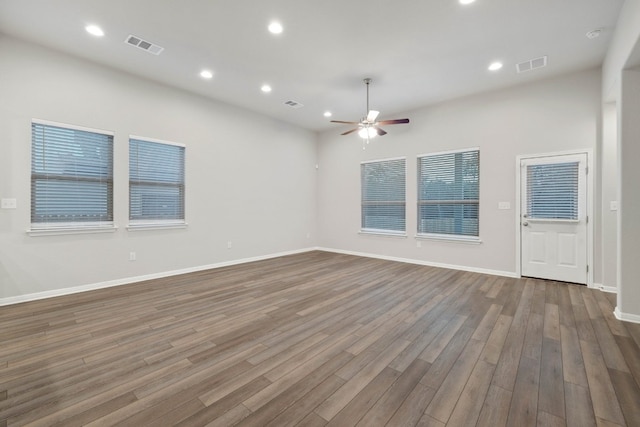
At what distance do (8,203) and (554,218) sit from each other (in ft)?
25.8

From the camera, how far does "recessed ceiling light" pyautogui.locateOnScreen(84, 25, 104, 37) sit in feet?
10.7

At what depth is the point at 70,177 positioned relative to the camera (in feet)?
12.9

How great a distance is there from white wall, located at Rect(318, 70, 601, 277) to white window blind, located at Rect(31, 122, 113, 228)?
17.0ft

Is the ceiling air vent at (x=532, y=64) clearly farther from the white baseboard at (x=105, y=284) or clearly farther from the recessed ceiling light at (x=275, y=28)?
the white baseboard at (x=105, y=284)

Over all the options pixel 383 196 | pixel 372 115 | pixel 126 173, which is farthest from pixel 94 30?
pixel 383 196

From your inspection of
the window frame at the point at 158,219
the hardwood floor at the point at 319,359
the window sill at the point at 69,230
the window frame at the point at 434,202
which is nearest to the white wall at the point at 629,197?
the hardwood floor at the point at 319,359

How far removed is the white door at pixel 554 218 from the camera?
4.25m

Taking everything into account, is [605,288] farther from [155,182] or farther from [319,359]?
[155,182]

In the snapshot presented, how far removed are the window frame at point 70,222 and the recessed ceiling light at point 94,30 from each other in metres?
1.33

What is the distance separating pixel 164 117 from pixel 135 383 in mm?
4351

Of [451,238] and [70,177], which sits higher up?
[70,177]

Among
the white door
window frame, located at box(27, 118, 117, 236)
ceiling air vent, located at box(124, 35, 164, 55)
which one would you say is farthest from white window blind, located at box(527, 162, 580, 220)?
window frame, located at box(27, 118, 117, 236)

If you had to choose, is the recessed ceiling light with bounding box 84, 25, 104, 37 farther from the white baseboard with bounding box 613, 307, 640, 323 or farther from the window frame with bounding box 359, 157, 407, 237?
the white baseboard with bounding box 613, 307, 640, 323

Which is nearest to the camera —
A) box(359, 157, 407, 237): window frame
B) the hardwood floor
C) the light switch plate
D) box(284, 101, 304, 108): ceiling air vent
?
the hardwood floor
